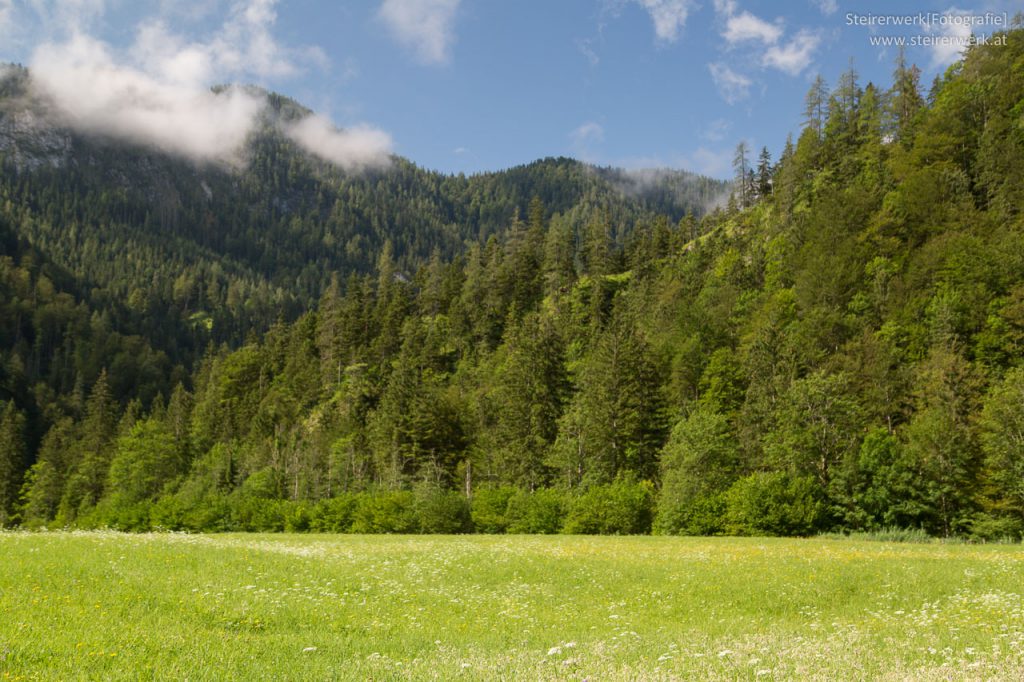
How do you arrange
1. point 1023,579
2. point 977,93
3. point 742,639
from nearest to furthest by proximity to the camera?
point 742,639
point 1023,579
point 977,93

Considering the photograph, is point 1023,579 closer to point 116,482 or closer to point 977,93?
point 977,93

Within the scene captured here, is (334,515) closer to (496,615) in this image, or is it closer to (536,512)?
(536,512)

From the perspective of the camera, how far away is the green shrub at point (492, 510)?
6131 centimetres

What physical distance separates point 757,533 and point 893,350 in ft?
102

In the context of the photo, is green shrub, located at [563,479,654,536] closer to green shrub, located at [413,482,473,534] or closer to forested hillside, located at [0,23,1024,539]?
forested hillside, located at [0,23,1024,539]

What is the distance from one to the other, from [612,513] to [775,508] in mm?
13571

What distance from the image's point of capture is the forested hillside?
52812mm

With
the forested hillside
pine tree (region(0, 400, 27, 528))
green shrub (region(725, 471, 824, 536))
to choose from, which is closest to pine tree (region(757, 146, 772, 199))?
the forested hillside

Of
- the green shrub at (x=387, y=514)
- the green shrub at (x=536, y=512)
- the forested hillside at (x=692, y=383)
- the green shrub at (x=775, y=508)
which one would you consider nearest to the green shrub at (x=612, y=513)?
the forested hillside at (x=692, y=383)

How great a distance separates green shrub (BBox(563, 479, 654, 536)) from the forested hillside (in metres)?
0.24

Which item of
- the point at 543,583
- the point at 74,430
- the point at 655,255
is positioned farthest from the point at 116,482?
the point at 543,583

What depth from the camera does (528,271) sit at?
137000 millimetres

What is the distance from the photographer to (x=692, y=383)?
265ft

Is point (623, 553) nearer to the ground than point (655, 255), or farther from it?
nearer to the ground
